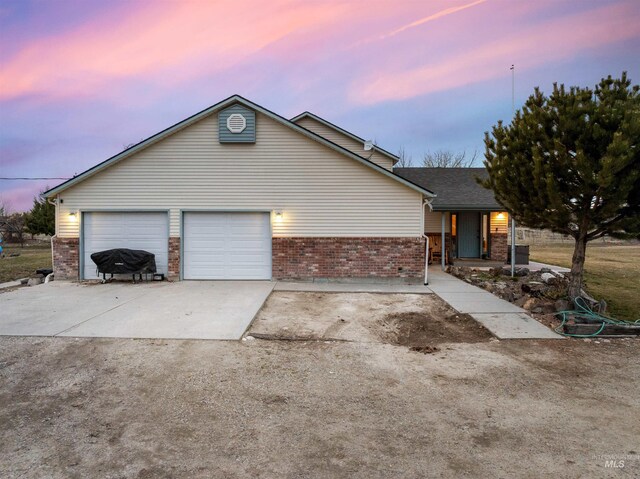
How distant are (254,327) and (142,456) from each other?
363 centimetres

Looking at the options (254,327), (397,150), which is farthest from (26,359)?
(397,150)

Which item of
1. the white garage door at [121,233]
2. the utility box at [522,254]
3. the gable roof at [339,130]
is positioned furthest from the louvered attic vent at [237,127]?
the utility box at [522,254]

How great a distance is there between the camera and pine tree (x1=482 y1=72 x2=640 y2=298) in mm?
6395

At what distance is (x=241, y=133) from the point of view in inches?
437

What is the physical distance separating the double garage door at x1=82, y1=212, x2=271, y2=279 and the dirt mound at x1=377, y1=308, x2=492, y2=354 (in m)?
5.54

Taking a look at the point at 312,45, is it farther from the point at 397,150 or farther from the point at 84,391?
the point at 397,150

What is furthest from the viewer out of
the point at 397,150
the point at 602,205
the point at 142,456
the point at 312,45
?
the point at 397,150

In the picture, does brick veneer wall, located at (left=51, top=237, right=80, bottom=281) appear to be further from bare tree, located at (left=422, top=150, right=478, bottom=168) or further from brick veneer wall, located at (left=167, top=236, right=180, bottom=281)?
bare tree, located at (left=422, top=150, right=478, bottom=168)

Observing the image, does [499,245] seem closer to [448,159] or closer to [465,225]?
[465,225]

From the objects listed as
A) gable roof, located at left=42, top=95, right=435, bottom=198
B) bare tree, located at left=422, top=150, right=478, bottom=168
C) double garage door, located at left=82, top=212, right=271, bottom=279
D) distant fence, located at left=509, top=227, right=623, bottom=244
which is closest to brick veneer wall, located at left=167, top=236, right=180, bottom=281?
double garage door, located at left=82, top=212, right=271, bottom=279

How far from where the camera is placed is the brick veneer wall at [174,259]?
1118cm

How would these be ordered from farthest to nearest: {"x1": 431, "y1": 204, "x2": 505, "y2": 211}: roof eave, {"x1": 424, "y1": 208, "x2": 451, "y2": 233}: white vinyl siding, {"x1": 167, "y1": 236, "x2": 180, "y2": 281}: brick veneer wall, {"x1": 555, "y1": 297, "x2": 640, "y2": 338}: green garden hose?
{"x1": 424, "y1": 208, "x2": 451, "y2": 233}: white vinyl siding
{"x1": 431, "y1": 204, "x2": 505, "y2": 211}: roof eave
{"x1": 167, "y1": 236, "x2": 180, "y2": 281}: brick veneer wall
{"x1": 555, "y1": 297, "x2": 640, "y2": 338}: green garden hose

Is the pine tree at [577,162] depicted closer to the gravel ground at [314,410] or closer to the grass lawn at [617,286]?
the grass lawn at [617,286]

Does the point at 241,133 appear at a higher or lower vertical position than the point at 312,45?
lower
